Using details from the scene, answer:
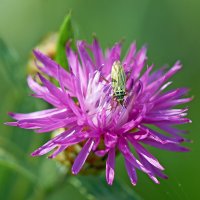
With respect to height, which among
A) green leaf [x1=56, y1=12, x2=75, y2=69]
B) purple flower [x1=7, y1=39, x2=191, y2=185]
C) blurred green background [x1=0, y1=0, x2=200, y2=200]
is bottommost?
blurred green background [x1=0, y1=0, x2=200, y2=200]

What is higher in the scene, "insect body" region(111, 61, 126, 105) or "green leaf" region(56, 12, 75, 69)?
"green leaf" region(56, 12, 75, 69)

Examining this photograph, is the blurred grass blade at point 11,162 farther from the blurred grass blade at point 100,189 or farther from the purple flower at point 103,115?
the purple flower at point 103,115

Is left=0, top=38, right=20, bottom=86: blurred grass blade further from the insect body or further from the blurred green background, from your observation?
the insect body

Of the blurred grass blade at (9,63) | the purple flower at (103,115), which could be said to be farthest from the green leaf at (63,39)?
the blurred grass blade at (9,63)

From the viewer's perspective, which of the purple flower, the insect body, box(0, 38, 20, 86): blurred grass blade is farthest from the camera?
box(0, 38, 20, 86): blurred grass blade

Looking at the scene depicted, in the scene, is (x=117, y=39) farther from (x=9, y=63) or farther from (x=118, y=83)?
(x=118, y=83)

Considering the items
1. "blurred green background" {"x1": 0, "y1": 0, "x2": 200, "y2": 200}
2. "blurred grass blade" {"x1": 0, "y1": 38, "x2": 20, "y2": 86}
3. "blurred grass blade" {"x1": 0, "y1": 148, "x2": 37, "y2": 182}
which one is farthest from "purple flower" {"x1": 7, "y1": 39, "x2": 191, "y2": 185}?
"blurred green background" {"x1": 0, "y1": 0, "x2": 200, "y2": 200}
